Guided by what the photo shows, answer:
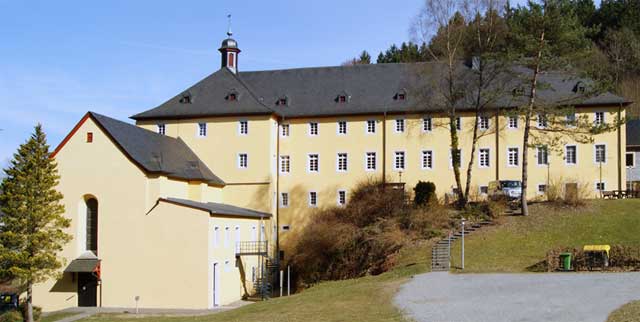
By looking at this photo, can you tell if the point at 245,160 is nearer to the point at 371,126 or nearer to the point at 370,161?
the point at 370,161

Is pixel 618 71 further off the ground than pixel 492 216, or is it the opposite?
pixel 618 71

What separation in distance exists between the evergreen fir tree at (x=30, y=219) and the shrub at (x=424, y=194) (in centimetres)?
1761

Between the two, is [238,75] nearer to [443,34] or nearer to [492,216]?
[443,34]

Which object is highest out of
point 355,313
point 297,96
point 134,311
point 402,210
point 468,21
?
point 468,21

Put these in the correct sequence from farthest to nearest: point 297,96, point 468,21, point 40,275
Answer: point 297,96, point 468,21, point 40,275

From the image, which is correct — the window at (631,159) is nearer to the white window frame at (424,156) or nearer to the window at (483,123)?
the window at (483,123)

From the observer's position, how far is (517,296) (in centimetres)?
1906

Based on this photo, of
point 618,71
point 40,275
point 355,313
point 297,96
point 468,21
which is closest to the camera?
point 355,313

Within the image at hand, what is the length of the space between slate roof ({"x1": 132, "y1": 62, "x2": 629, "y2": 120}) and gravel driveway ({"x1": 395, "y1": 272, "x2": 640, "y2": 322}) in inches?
682

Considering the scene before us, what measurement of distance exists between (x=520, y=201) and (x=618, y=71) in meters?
38.8

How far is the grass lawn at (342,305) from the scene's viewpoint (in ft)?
58.7

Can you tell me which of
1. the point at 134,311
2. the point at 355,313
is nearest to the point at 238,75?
the point at 134,311

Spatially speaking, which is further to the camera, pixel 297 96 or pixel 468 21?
pixel 297 96

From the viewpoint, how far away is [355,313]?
1812 cm
